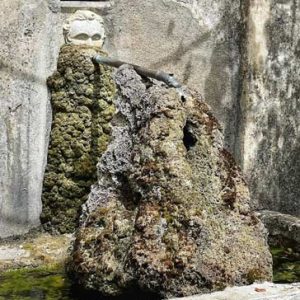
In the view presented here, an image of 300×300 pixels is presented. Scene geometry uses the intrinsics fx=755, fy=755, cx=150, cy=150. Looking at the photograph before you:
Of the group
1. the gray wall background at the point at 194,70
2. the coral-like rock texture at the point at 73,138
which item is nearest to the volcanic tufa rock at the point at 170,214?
the coral-like rock texture at the point at 73,138

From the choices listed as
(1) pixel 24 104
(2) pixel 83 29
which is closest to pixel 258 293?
(1) pixel 24 104

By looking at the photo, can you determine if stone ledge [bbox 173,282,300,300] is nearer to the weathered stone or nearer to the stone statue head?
the weathered stone

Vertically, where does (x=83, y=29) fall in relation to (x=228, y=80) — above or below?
above

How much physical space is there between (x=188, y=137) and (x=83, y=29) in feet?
5.38

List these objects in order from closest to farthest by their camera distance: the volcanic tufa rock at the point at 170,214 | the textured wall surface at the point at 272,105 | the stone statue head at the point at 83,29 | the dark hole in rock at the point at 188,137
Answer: the volcanic tufa rock at the point at 170,214
the dark hole in rock at the point at 188,137
the stone statue head at the point at 83,29
the textured wall surface at the point at 272,105

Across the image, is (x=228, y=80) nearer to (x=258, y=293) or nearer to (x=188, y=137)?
(x=188, y=137)

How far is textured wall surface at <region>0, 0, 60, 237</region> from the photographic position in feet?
17.6

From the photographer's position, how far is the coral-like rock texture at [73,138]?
5.52m

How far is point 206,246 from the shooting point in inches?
153

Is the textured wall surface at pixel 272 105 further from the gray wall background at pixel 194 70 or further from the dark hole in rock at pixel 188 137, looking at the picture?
the dark hole in rock at pixel 188 137

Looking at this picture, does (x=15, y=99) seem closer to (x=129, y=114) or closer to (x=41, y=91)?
(x=41, y=91)

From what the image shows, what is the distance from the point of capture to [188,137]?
167 inches

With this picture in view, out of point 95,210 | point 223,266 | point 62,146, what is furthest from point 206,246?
point 62,146

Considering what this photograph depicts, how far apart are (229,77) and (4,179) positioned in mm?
1976
